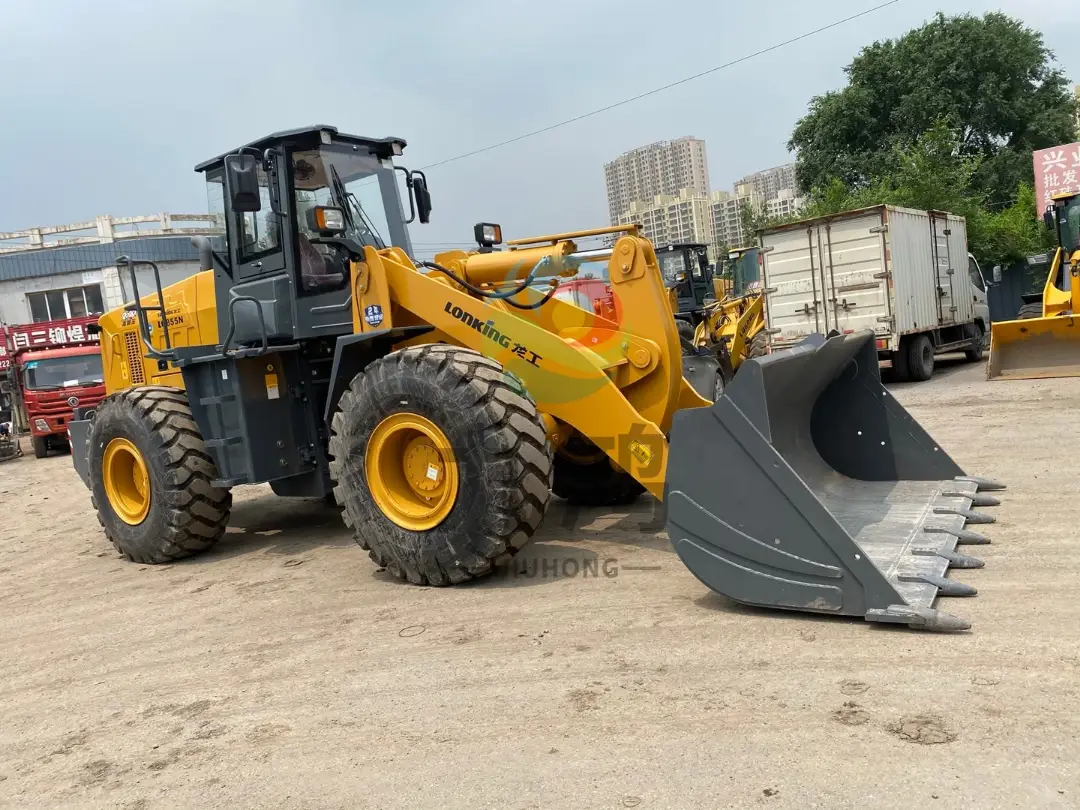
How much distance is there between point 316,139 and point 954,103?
3388 centimetres

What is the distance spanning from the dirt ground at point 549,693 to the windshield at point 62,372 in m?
14.6

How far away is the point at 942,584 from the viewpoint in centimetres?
373

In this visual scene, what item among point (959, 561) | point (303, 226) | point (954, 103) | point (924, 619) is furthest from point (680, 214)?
point (924, 619)

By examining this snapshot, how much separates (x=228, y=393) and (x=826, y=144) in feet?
109

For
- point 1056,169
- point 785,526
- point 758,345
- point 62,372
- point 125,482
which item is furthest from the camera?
point 1056,169

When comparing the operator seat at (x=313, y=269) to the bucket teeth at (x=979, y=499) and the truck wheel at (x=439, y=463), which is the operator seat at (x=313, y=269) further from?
the bucket teeth at (x=979, y=499)

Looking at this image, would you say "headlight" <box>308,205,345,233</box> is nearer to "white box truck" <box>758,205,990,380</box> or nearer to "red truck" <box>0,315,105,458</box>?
"white box truck" <box>758,205,990,380</box>

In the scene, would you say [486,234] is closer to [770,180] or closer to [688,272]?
[688,272]

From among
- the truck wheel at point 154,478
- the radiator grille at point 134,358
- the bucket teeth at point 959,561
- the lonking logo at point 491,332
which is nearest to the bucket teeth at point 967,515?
the bucket teeth at point 959,561

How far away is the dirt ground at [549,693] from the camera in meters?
2.64

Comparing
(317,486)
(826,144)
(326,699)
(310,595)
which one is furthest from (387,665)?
(826,144)

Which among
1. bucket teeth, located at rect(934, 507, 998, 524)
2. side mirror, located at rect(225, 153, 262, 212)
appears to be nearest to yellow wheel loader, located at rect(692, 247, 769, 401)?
bucket teeth, located at rect(934, 507, 998, 524)

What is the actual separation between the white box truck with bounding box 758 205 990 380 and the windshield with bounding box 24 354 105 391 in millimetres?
14040

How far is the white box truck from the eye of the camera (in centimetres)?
1325
